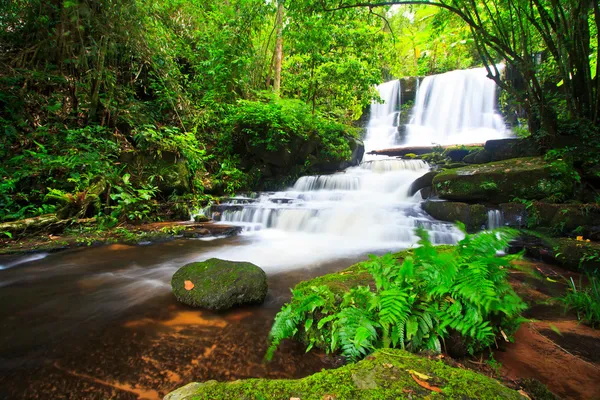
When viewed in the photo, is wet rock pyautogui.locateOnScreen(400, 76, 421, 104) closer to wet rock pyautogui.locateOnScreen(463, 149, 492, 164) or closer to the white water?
the white water

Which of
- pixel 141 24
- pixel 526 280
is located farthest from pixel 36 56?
pixel 526 280

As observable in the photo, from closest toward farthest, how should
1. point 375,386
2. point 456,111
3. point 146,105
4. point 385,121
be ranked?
1. point 375,386
2. point 146,105
3. point 456,111
4. point 385,121

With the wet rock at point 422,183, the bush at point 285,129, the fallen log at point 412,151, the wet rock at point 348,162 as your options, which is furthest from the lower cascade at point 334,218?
the fallen log at point 412,151

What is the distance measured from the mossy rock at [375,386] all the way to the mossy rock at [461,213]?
18.3ft

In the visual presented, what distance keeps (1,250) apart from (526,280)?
26.6ft

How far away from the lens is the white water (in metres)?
5.57

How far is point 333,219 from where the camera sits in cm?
738

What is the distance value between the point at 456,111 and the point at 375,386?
18.9 metres

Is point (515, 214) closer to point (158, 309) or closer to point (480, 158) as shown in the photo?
point (480, 158)

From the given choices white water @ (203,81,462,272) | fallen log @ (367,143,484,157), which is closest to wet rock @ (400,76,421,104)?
fallen log @ (367,143,484,157)

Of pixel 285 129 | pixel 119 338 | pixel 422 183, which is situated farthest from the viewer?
pixel 285 129

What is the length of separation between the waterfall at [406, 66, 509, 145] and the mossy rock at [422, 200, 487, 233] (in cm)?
963

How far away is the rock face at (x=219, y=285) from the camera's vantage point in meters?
3.02

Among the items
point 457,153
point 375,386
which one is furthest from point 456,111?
point 375,386
